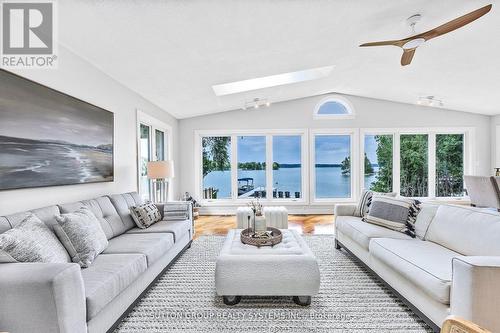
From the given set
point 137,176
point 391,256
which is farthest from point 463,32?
point 137,176

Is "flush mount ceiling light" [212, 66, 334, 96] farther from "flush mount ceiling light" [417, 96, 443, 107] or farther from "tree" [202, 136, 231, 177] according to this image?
"flush mount ceiling light" [417, 96, 443, 107]

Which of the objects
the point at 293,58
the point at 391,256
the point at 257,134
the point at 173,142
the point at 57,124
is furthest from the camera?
the point at 257,134

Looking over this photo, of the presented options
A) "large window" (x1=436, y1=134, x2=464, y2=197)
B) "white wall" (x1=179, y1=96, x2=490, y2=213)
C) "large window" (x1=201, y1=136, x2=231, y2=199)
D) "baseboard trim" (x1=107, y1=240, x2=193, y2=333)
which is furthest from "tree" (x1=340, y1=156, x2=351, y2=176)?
"baseboard trim" (x1=107, y1=240, x2=193, y2=333)

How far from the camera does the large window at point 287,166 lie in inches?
242

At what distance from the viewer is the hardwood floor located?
455 centimetres

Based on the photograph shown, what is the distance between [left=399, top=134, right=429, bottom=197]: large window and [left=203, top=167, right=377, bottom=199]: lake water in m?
0.84

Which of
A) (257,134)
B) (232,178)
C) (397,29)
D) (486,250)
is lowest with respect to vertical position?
(486,250)

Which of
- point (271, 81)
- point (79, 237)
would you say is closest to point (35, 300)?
point (79, 237)

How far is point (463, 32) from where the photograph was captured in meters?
2.93

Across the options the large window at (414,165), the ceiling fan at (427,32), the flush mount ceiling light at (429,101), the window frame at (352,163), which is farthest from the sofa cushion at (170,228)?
the large window at (414,165)

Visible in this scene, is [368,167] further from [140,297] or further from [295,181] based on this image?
[140,297]

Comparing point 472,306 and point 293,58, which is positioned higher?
point 293,58

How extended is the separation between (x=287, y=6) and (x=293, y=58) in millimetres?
1244

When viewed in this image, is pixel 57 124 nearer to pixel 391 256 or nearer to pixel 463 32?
pixel 391 256
